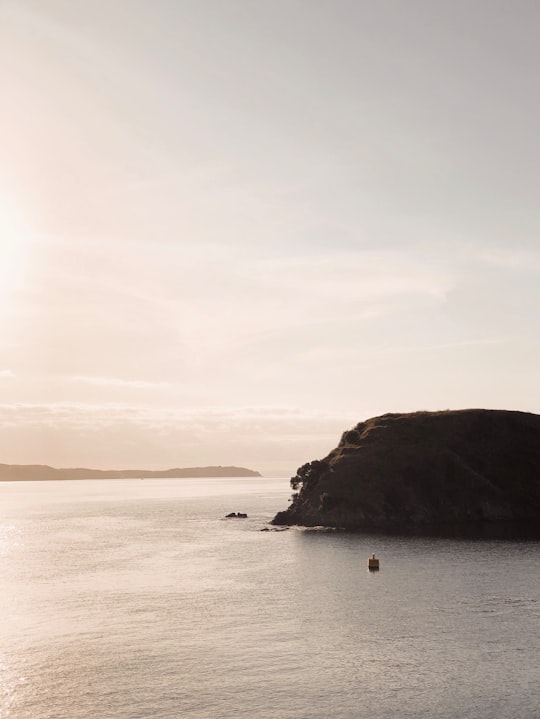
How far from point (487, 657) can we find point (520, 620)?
16.9m

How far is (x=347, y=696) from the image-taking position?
5797 centimetres

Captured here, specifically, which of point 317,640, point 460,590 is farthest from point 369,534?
point 317,640

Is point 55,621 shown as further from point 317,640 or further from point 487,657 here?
point 487,657

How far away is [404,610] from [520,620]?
47.5ft

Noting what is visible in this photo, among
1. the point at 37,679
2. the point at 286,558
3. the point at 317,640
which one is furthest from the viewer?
the point at 286,558

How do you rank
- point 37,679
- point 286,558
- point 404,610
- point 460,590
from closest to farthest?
1. point 37,679
2. point 404,610
3. point 460,590
4. point 286,558

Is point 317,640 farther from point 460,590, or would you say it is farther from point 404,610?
point 460,590

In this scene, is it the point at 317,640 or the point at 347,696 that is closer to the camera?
the point at 347,696

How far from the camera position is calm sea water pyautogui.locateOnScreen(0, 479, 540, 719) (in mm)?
57062

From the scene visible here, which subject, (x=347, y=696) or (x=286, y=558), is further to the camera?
(x=286, y=558)

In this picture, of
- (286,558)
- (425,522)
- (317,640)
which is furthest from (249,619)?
(425,522)

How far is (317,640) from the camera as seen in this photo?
74.7m

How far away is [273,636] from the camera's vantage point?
7600 centimetres

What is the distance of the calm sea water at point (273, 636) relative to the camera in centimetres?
5706
